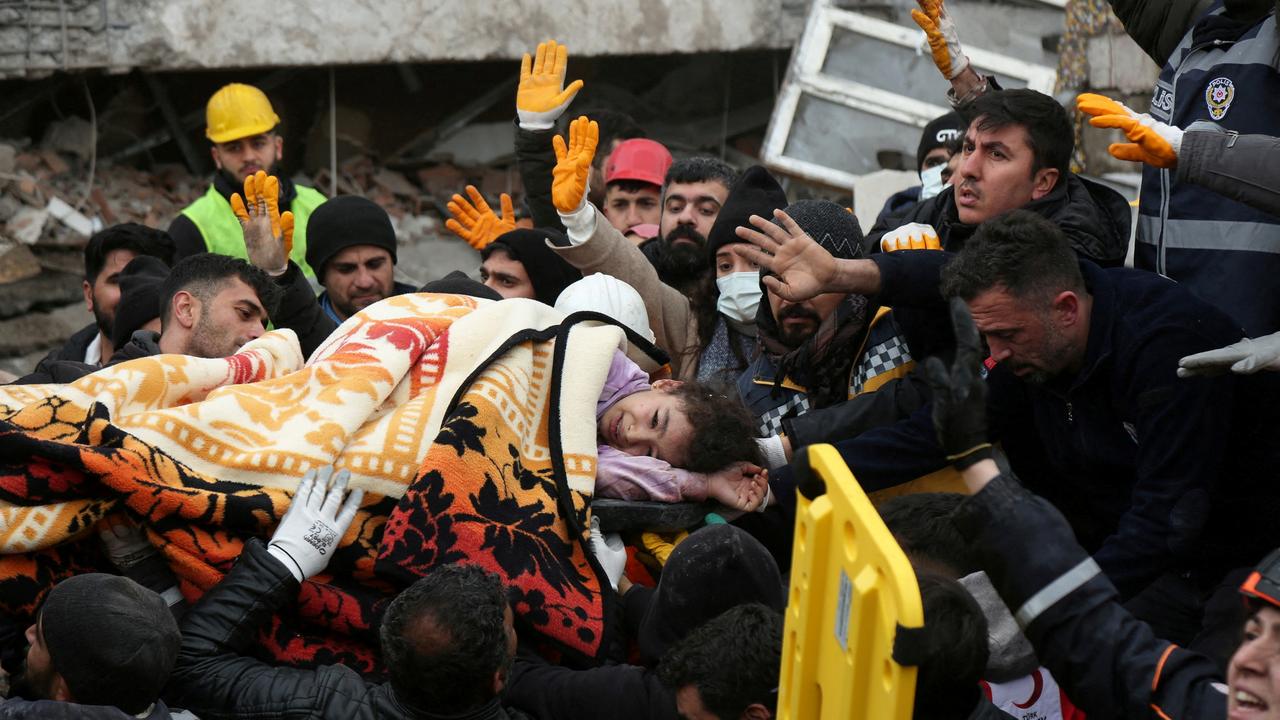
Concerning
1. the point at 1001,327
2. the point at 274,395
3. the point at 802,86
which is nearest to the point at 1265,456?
the point at 1001,327

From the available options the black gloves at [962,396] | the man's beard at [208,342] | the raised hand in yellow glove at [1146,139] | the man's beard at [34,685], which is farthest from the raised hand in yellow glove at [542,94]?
the black gloves at [962,396]

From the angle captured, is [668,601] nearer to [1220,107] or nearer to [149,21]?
[1220,107]

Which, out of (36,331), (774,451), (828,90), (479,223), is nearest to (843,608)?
(774,451)

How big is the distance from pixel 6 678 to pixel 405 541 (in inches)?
33.9

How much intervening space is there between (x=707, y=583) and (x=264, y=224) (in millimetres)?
2471

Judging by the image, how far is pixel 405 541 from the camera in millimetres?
3059

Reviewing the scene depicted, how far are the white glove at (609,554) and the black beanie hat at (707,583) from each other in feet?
1.18

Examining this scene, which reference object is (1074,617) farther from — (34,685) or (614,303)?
(614,303)

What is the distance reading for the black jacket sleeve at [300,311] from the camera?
14.9 feet

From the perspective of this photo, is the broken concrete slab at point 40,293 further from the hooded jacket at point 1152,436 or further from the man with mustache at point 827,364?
the hooded jacket at point 1152,436

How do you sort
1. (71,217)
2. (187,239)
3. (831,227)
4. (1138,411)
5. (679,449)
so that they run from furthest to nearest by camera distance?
(71,217)
(187,239)
(831,227)
(679,449)
(1138,411)

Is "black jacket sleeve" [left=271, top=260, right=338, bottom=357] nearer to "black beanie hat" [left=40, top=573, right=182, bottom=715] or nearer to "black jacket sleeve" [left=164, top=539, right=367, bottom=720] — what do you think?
"black jacket sleeve" [left=164, top=539, right=367, bottom=720]

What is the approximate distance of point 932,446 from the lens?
3.49 metres

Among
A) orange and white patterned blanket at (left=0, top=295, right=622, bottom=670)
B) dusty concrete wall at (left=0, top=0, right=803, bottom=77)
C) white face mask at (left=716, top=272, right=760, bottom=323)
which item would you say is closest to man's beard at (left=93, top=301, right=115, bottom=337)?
orange and white patterned blanket at (left=0, top=295, right=622, bottom=670)
